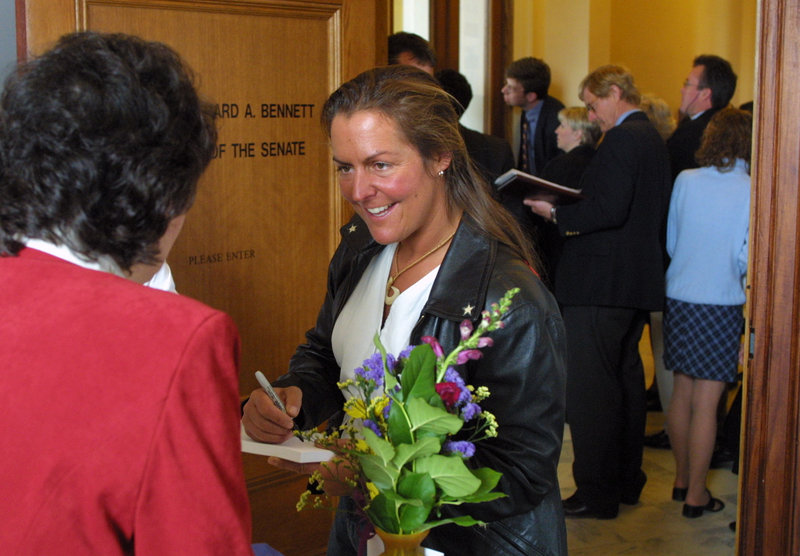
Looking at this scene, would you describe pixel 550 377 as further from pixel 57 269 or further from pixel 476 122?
pixel 476 122

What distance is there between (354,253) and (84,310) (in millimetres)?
1105

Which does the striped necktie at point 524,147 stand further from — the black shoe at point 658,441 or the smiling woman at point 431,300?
the smiling woman at point 431,300

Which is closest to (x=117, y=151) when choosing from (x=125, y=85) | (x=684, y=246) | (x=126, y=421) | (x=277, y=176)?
(x=125, y=85)

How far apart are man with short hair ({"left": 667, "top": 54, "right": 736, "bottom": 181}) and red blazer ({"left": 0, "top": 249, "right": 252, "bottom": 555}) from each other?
3.82 metres

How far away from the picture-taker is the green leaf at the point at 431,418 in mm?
1156

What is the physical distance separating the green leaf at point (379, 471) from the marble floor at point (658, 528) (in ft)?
8.21

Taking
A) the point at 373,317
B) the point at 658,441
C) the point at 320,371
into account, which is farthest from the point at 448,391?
the point at 658,441

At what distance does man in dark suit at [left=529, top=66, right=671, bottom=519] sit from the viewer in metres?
3.60

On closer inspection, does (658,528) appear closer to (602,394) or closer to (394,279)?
(602,394)

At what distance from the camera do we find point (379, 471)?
46.9 inches

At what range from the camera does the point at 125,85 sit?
95 cm

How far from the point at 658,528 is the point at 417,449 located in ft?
9.40

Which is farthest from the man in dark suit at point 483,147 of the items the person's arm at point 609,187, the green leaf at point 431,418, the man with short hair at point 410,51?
the green leaf at point 431,418

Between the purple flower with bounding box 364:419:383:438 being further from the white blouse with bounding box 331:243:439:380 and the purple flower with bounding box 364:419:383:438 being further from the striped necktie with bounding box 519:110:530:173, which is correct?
the striped necktie with bounding box 519:110:530:173
